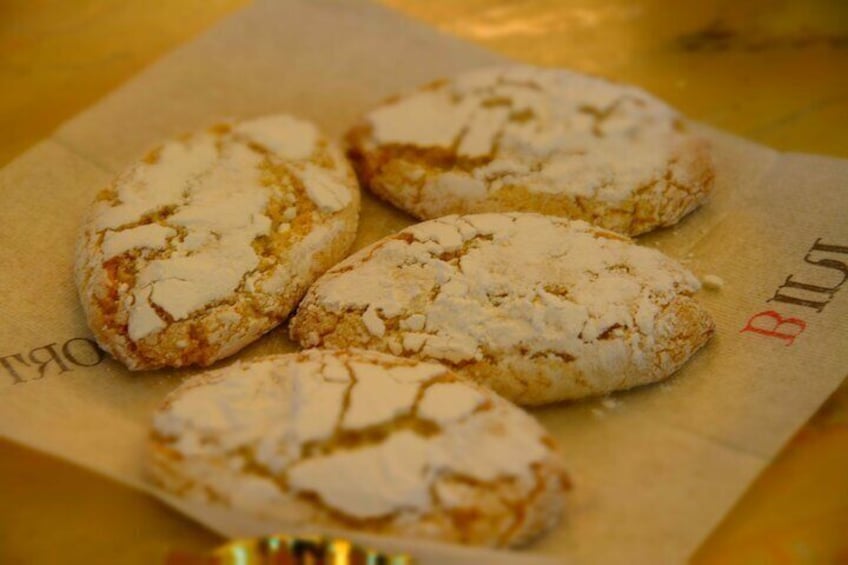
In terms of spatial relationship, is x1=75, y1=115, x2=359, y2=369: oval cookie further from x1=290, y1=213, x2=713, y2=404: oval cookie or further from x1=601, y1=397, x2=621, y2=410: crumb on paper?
x1=601, y1=397, x2=621, y2=410: crumb on paper

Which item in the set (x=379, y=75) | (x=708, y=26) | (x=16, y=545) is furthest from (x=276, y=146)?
(x=708, y=26)

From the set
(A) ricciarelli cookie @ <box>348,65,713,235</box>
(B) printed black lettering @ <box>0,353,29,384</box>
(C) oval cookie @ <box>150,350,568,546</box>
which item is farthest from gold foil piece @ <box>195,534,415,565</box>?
(A) ricciarelli cookie @ <box>348,65,713,235</box>

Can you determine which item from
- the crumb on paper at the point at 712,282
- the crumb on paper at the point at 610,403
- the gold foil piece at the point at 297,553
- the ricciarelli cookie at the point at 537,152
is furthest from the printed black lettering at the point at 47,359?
the crumb on paper at the point at 712,282

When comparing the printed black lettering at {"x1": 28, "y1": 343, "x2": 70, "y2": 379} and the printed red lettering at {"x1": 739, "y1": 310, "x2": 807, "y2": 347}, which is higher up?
the printed red lettering at {"x1": 739, "y1": 310, "x2": 807, "y2": 347}

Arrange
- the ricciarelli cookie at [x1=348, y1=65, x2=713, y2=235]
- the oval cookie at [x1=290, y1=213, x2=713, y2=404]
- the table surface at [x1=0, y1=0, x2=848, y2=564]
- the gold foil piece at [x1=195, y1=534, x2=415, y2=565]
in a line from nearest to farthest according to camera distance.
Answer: the gold foil piece at [x1=195, y1=534, x2=415, y2=565] < the oval cookie at [x1=290, y1=213, x2=713, y2=404] < the ricciarelli cookie at [x1=348, y1=65, x2=713, y2=235] < the table surface at [x1=0, y1=0, x2=848, y2=564]

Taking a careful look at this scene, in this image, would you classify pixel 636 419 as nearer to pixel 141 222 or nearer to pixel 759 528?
pixel 759 528

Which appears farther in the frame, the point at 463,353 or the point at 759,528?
the point at 463,353
